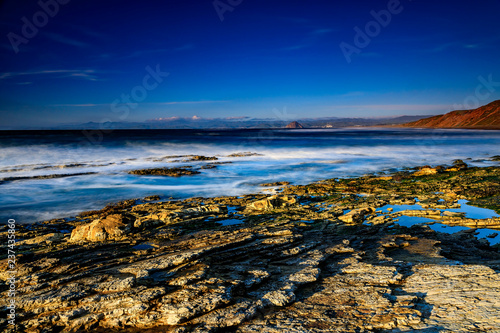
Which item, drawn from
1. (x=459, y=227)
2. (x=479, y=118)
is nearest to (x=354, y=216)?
(x=459, y=227)

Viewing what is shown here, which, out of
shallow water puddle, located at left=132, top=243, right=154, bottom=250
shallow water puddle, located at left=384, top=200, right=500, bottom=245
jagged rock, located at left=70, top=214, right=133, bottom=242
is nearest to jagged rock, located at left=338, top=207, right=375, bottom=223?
shallow water puddle, located at left=384, top=200, right=500, bottom=245

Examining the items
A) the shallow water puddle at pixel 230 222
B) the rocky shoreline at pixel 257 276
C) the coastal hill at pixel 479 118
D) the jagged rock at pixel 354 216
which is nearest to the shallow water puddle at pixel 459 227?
the rocky shoreline at pixel 257 276

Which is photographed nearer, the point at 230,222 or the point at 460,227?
the point at 460,227

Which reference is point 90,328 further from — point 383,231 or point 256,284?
point 383,231

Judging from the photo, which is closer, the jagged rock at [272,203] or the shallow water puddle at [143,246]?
the shallow water puddle at [143,246]

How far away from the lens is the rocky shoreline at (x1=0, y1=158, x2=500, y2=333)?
5.07 metres

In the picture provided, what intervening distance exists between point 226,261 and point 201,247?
3.36ft

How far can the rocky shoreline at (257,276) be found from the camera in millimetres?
5068

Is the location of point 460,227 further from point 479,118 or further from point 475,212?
point 479,118

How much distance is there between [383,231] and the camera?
36.1 feet

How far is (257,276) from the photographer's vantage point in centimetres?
651

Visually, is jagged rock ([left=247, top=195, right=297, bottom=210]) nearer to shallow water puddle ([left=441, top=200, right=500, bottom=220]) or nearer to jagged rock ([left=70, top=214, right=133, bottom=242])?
jagged rock ([left=70, top=214, right=133, bottom=242])

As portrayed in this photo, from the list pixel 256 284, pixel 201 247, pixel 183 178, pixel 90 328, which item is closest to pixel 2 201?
pixel 183 178

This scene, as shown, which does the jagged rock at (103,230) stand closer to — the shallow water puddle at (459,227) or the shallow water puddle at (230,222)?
the shallow water puddle at (230,222)
